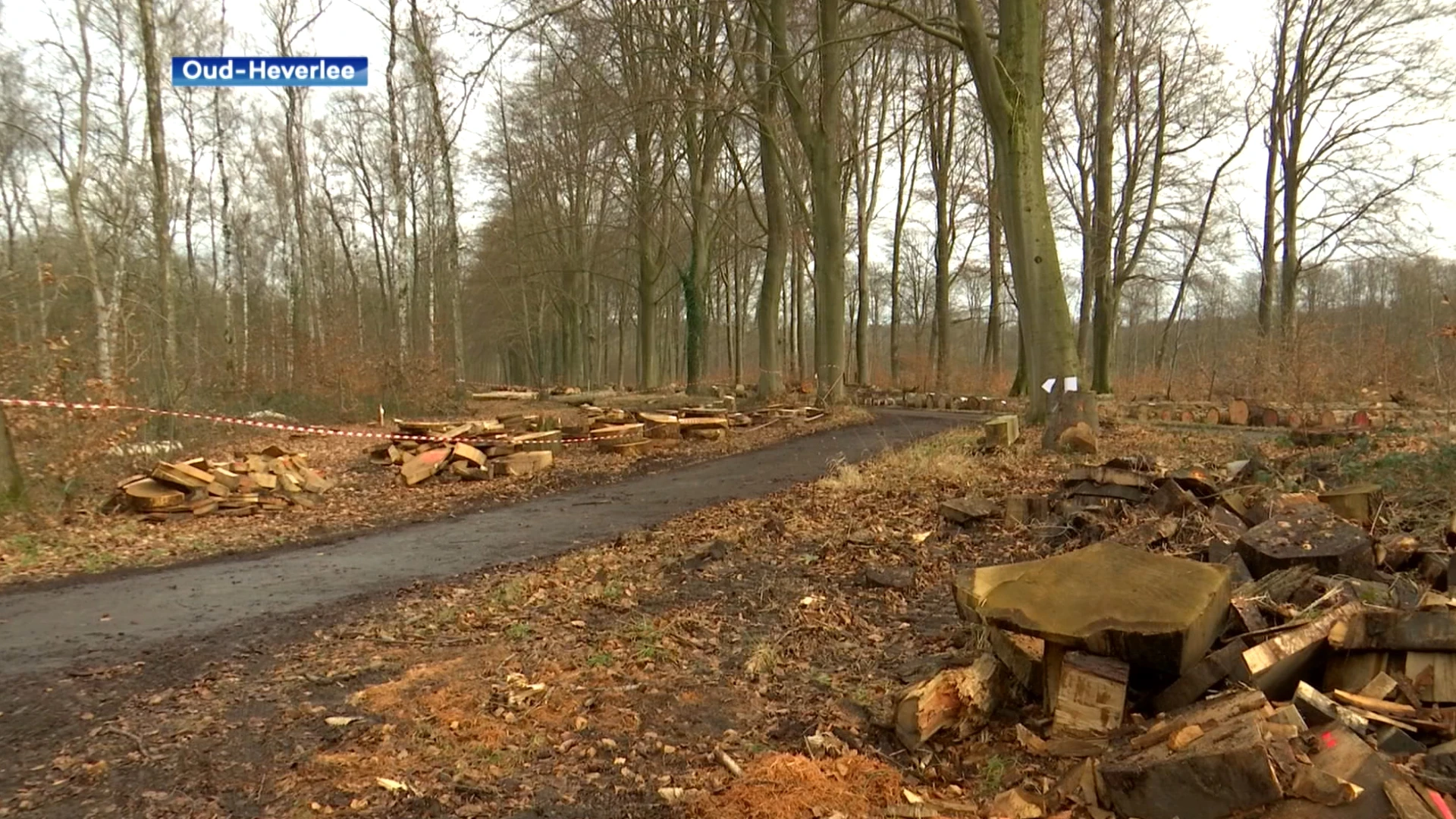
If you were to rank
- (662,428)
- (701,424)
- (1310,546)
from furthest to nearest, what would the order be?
(701,424) < (662,428) < (1310,546)

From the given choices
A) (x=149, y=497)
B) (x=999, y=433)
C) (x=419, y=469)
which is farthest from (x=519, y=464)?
(x=999, y=433)

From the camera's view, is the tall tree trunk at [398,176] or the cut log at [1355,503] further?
the tall tree trunk at [398,176]

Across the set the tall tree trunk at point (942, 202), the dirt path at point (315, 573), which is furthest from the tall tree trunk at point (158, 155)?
the tall tree trunk at point (942, 202)

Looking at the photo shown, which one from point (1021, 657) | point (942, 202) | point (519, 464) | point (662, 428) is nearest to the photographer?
point (1021, 657)

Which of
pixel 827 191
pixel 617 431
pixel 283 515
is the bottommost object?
pixel 283 515

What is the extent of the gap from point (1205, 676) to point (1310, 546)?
66.6 inches

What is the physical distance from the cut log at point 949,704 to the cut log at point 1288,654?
1.05 metres

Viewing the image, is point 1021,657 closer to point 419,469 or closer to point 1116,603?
point 1116,603

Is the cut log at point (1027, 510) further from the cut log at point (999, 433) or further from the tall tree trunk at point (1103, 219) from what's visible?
the tall tree trunk at point (1103, 219)

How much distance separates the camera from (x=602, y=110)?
16.9 metres

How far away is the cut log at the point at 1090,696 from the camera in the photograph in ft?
11.3

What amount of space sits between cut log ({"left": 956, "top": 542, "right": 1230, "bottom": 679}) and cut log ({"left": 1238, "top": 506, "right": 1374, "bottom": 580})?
0.80 metres

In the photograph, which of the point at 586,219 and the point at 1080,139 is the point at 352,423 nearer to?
the point at 586,219

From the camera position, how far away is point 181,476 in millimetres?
10742
